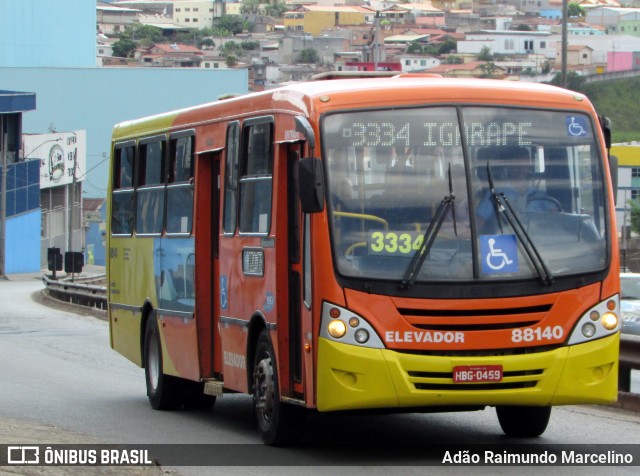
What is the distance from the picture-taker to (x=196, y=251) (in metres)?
13.2

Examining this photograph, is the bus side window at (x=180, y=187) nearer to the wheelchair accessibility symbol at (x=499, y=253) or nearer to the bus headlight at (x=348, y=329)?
the bus headlight at (x=348, y=329)

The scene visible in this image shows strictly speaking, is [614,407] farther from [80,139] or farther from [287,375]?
[80,139]

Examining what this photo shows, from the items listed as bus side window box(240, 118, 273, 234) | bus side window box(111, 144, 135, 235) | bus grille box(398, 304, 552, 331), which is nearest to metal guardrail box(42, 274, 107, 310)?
bus side window box(111, 144, 135, 235)

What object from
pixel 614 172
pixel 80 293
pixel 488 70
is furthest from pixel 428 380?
pixel 488 70

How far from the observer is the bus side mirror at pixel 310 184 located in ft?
33.0

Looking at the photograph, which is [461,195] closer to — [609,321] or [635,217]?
[609,321]

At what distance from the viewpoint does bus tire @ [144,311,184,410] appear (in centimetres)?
1466

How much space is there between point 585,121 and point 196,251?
4.01 metres

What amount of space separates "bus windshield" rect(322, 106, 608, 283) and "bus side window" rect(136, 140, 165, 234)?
15.1ft

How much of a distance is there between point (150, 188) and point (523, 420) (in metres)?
5.20

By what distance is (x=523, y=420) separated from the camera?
11688 millimetres

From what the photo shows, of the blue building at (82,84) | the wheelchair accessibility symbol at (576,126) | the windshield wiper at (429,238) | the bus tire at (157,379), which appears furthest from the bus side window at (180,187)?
the blue building at (82,84)

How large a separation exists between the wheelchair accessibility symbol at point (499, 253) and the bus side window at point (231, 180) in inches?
104

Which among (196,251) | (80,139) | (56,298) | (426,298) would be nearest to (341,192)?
(426,298)
